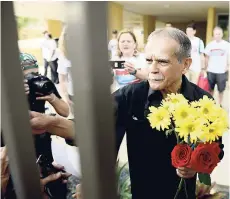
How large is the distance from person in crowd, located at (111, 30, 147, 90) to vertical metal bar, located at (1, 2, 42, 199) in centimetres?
47

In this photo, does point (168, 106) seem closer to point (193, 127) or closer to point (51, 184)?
point (193, 127)

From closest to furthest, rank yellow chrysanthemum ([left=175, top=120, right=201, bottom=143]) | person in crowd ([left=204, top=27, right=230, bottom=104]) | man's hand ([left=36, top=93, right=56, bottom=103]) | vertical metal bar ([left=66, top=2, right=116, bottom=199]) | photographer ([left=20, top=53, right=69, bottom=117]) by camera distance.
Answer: vertical metal bar ([left=66, top=2, right=116, bottom=199])
yellow chrysanthemum ([left=175, top=120, right=201, bottom=143])
photographer ([left=20, top=53, right=69, bottom=117])
man's hand ([left=36, top=93, right=56, bottom=103])
person in crowd ([left=204, top=27, right=230, bottom=104])

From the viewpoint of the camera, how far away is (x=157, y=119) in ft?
2.53

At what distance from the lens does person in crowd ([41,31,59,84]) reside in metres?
1.13

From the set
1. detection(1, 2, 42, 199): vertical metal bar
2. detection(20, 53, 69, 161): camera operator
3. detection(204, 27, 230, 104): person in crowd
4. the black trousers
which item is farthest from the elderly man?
detection(204, 27, 230, 104): person in crowd

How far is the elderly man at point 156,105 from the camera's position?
0.79m

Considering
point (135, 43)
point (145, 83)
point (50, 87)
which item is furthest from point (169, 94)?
point (50, 87)

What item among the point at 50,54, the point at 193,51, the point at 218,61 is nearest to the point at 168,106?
the point at 193,51

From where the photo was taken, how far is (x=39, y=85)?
0.92 metres

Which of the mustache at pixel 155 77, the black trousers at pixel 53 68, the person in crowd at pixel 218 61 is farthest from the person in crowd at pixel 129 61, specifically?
the person in crowd at pixel 218 61

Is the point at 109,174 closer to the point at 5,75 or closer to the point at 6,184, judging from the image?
the point at 5,75

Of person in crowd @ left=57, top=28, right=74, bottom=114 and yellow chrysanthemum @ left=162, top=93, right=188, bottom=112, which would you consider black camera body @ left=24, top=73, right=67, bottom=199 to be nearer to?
person in crowd @ left=57, top=28, right=74, bottom=114

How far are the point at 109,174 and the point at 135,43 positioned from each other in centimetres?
78

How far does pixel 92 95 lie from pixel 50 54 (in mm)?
983
